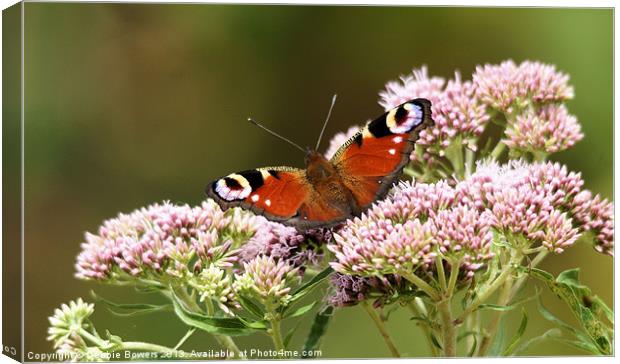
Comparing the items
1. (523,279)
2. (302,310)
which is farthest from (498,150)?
(302,310)

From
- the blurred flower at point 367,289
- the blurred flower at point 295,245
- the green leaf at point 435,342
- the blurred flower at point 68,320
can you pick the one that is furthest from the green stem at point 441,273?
the blurred flower at point 68,320

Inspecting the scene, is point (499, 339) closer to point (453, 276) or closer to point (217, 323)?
point (453, 276)

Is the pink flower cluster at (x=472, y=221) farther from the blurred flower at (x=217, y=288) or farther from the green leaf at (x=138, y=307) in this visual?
the green leaf at (x=138, y=307)

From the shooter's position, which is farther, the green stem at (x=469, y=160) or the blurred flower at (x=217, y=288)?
the green stem at (x=469, y=160)

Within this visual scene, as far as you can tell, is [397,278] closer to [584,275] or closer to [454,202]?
[454,202]

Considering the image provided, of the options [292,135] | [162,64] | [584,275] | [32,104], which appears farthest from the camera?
[292,135]

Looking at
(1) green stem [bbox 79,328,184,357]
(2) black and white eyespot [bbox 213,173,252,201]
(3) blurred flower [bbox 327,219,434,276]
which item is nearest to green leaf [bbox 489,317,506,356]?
(3) blurred flower [bbox 327,219,434,276]


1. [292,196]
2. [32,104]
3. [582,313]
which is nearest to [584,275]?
[582,313]
